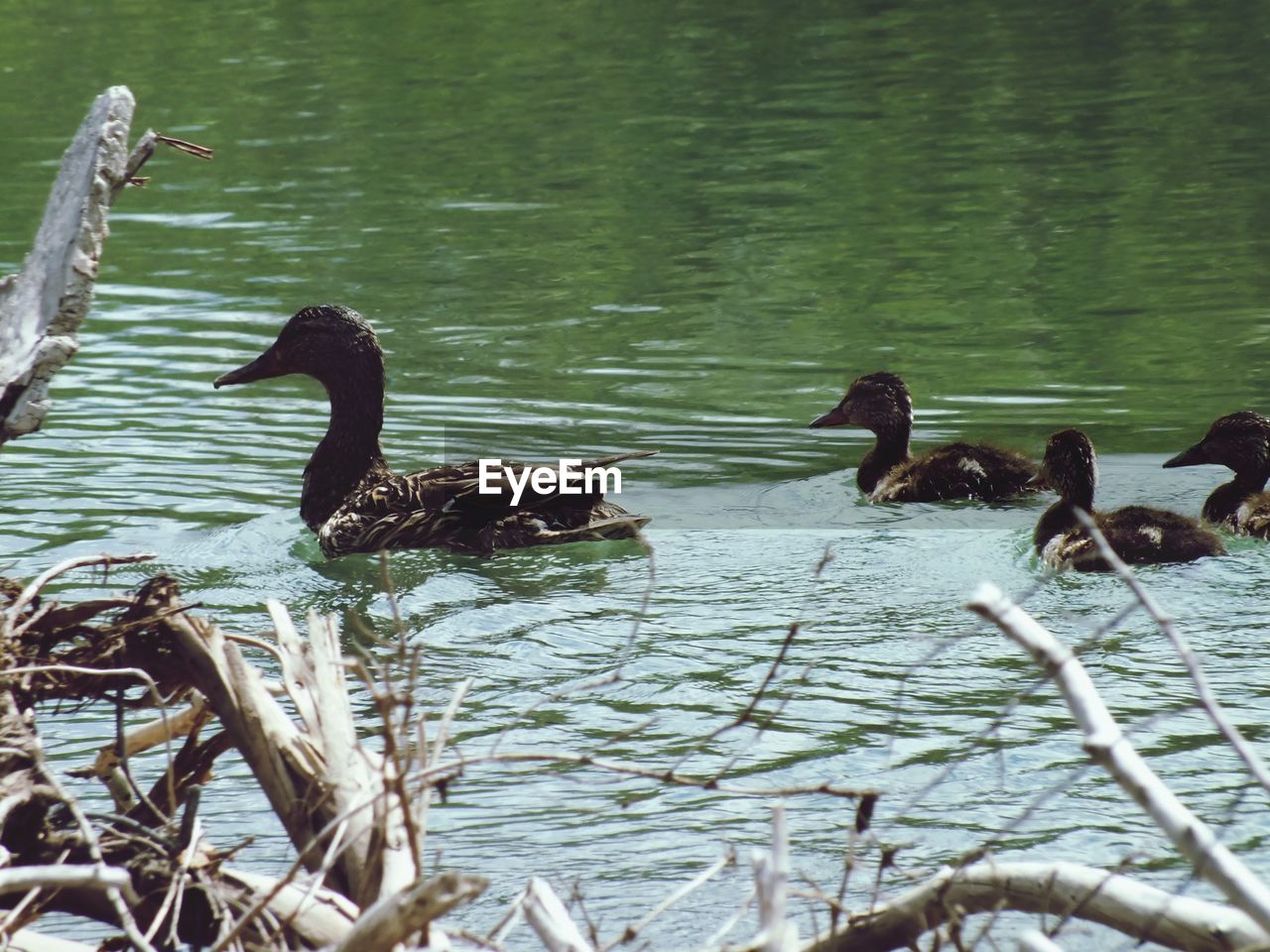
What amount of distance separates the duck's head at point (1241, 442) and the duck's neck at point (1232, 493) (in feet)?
0.08

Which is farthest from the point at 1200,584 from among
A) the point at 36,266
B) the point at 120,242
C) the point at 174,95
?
the point at 174,95

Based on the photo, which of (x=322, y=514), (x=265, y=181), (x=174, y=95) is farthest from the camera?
(x=174, y=95)

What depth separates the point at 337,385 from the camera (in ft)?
29.8

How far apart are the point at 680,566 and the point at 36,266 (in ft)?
11.9

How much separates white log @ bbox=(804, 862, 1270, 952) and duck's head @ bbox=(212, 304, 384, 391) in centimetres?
597

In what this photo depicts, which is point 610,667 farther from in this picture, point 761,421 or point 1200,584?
point 761,421

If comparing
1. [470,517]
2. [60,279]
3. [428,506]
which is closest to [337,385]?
[428,506]

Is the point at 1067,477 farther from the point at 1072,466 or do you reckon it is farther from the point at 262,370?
the point at 262,370

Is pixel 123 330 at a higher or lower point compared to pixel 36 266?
lower

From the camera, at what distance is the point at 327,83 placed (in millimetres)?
23094

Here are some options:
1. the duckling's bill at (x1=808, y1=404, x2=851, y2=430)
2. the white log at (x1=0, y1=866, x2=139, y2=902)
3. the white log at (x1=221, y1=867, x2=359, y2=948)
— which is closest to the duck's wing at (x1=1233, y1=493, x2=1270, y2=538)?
the duckling's bill at (x1=808, y1=404, x2=851, y2=430)

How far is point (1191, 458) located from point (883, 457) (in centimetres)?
142

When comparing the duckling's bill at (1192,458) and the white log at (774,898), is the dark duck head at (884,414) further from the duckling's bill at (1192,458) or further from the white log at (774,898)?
the white log at (774,898)

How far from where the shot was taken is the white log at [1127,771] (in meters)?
2.54
